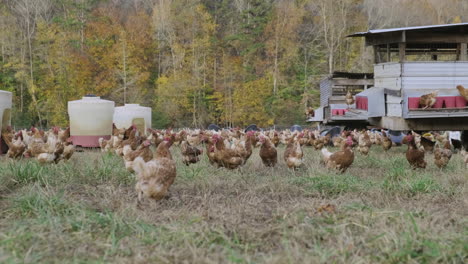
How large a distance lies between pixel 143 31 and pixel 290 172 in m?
24.0

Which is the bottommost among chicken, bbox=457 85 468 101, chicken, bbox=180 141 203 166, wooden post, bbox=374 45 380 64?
chicken, bbox=180 141 203 166

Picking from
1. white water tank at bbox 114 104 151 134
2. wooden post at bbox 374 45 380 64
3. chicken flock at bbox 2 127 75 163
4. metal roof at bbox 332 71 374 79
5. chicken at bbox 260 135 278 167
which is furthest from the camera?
metal roof at bbox 332 71 374 79

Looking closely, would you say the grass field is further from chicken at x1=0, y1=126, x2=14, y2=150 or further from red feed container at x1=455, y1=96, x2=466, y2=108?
red feed container at x1=455, y1=96, x2=466, y2=108

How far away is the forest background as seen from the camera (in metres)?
24.4

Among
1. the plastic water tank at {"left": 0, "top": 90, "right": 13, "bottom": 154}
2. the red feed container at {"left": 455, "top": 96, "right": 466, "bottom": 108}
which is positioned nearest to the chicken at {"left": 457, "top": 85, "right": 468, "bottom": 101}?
the red feed container at {"left": 455, "top": 96, "right": 466, "bottom": 108}

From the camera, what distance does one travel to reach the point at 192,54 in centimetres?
2700

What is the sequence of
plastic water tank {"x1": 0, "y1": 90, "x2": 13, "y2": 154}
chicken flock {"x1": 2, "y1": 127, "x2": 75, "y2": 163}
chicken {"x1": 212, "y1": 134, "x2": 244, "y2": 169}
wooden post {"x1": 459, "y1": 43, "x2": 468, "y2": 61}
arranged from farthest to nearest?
wooden post {"x1": 459, "y1": 43, "x2": 468, "y2": 61}
plastic water tank {"x1": 0, "y1": 90, "x2": 13, "y2": 154}
chicken flock {"x1": 2, "y1": 127, "x2": 75, "y2": 163}
chicken {"x1": 212, "y1": 134, "x2": 244, "y2": 169}

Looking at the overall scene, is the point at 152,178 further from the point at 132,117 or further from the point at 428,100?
the point at 132,117

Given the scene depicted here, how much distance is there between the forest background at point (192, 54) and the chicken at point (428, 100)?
54.8 ft

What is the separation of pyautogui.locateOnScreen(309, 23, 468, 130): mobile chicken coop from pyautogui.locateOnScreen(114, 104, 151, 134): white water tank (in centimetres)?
512

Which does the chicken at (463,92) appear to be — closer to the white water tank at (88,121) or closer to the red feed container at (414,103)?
the red feed container at (414,103)

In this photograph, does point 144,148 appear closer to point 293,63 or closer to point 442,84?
point 442,84

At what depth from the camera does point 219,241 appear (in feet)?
9.07

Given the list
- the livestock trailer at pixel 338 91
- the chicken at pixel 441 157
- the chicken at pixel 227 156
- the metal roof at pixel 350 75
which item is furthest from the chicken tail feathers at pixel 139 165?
the metal roof at pixel 350 75
